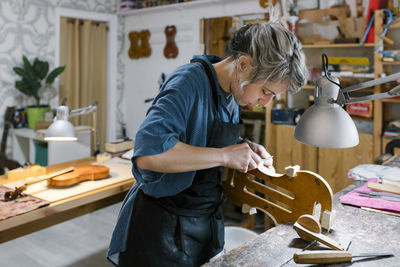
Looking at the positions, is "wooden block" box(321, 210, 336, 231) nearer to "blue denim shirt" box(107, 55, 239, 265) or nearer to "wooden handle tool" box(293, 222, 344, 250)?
"wooden handle tool" box(293, 222, 344, 250)

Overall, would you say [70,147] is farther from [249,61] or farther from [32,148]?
[249,61]

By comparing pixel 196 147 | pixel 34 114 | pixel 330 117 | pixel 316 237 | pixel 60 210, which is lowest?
pixel 60 210

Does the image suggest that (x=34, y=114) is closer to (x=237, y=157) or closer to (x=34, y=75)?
(x=34, y=75)

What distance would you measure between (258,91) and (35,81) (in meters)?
4.12

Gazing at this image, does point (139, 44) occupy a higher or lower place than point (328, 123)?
higher

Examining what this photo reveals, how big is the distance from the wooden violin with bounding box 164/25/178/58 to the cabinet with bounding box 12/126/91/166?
1518 mm

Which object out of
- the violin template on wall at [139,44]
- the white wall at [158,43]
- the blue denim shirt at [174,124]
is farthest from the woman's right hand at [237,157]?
the violin template on wall at [139,44]

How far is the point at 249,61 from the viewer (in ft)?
4.65

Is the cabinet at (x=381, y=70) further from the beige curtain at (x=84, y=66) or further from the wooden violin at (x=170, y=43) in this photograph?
the beige curtain at (x=84, y=66)

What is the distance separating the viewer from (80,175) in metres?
2.73

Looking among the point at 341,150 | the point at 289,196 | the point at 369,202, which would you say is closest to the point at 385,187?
the point at 369,202

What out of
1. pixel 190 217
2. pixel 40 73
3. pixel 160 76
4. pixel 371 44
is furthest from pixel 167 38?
pixel 190 217

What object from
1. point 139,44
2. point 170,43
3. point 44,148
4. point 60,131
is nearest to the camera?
point 60,131

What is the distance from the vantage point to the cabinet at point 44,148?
15.1 ft
